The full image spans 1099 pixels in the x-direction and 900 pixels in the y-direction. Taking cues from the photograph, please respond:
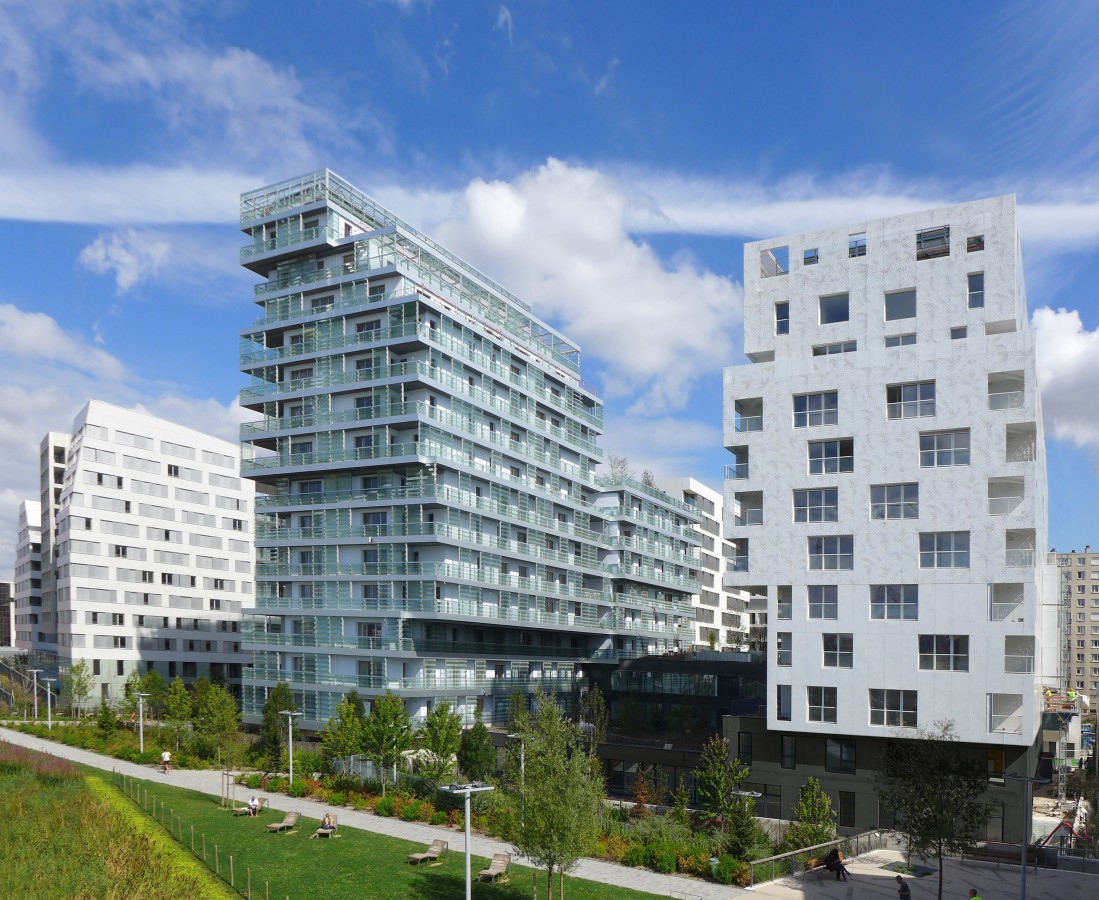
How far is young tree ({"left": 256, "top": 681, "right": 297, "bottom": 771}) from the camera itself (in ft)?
176

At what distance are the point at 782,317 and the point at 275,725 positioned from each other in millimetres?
37183

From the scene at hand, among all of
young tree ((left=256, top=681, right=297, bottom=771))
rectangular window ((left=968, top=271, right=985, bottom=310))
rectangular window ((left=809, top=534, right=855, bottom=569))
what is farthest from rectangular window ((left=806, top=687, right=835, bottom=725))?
young tree ((left=256, top=681, right=297, bottom=771))

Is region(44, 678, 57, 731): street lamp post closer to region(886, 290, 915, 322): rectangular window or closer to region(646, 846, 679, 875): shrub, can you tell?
region(646, 846, 679, 875): shrub

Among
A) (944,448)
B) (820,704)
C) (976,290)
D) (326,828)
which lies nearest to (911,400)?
(944,448)

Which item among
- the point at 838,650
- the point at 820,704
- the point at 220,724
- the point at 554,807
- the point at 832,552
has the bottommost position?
the point at 220,724

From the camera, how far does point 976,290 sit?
44375mm

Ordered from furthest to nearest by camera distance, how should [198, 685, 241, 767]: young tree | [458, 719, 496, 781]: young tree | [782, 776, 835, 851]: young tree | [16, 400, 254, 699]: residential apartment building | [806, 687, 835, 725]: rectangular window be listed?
[16, 400, 254, 699]: residential apartment building, [198, 685, 241, 767]: young tree, [458, 719, 496, 781]: young tree, [806, 687, 835, 725]: rectangular window, [782, 776, 835, 851]: young tree

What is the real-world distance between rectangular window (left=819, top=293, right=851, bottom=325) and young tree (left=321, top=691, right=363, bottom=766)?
106 ft

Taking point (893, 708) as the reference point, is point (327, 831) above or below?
below

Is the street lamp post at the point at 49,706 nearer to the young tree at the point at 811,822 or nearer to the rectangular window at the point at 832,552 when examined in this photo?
→ the young tree at the point at 811,822

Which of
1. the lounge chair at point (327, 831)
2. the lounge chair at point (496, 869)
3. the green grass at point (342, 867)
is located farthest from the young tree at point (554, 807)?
the lounge chair at point (327, 831)

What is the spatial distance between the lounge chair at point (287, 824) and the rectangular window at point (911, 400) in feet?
107

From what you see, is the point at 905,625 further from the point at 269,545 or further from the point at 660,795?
Result: the point at 269,545

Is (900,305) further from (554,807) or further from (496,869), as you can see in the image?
(496,869)
